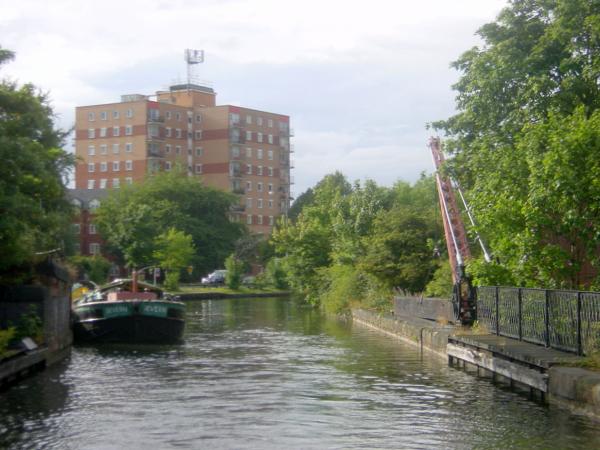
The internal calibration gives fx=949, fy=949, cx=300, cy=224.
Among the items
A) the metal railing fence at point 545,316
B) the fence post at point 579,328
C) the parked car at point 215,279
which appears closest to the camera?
the metal railing fence at point 545,316

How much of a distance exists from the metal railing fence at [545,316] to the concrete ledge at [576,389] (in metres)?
1.41

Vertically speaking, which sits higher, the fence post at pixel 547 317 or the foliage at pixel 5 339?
the fence post at pixel 547 317

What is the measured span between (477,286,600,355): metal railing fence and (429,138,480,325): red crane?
3.24 feet

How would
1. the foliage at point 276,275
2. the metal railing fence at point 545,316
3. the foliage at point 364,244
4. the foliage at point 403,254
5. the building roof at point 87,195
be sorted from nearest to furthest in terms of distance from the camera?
the metal railing fence at point 545,316 → the foliage at point 403,254 → the foliage at point 364,244 → the foliage at point 276,275 → the building roof at point 87,195

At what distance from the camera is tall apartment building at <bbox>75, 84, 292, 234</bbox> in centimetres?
12738

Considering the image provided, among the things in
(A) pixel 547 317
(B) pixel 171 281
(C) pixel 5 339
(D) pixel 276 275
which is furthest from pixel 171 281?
(A) pixel 547 317

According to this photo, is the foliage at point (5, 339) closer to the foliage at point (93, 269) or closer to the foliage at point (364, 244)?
the foliage at point (364, 244)

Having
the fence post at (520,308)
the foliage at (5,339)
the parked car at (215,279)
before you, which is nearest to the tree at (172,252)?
the parked car at (215,279)

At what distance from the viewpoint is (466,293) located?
2998 centimetres

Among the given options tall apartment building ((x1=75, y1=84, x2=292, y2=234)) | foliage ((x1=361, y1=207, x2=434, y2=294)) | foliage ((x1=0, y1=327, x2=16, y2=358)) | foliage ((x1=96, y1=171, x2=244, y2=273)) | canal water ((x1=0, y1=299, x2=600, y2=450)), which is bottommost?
canal water ((x1=0, y1=299, x2=600, y2=450))

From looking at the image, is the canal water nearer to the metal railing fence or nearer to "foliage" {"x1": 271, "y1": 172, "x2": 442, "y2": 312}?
the metal railing fence

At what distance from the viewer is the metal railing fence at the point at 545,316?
19172 mm

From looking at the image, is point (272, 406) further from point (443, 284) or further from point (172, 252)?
point (172, 252)

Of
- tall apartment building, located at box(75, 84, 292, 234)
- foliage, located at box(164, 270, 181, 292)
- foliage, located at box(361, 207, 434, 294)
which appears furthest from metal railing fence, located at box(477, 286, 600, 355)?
tall apartment building, located at box(75, 84, 292, 234)
